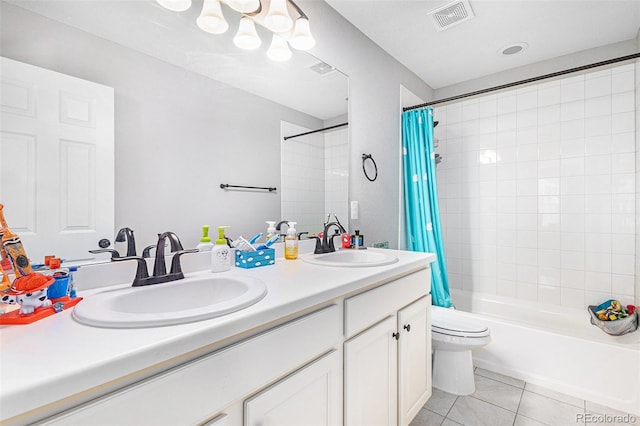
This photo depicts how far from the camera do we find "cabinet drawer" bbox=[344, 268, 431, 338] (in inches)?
40.9

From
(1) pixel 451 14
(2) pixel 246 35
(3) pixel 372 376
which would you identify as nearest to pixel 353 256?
(3) pixel 372 376

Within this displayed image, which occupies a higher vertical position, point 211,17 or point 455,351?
point 211,17

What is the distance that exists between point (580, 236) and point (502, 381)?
55.0 inches

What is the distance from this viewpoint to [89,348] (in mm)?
520

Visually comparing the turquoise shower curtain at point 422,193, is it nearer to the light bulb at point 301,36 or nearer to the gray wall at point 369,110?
the gray wall at point 369,110

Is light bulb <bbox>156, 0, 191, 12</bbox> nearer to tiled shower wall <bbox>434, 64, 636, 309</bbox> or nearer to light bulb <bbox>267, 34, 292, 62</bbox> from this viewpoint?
light bulb <bbox>267, 34, 292, 62</bbox>

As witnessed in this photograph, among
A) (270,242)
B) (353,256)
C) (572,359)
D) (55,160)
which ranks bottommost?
(572,359)

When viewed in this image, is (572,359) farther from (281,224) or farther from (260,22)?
(260,22)

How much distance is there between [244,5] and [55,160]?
3.26 ft

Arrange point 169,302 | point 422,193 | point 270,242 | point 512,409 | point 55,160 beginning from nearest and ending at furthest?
point 55,160
point 169,302
point 270,242
point 512,409
point 422,193

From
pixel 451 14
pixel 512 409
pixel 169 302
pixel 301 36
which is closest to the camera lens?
pixel 169 302

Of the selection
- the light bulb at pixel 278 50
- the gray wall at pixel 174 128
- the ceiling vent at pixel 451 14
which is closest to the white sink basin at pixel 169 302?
the gray wall at pixel 174 128

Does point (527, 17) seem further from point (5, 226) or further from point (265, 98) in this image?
point (5, 226)

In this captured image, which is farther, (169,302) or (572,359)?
(572,359)
